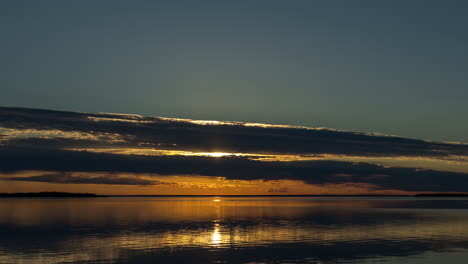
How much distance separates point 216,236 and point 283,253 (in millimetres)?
17686

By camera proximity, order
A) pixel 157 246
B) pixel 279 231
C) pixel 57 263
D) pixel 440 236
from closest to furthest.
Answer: pixel 57 263, pixel 157 246, pixel 440 236, pixel 279 231

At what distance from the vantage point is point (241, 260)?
44688 millimetres

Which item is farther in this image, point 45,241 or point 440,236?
point 440,236

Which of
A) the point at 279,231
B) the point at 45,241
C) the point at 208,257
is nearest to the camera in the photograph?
the point at 208,257

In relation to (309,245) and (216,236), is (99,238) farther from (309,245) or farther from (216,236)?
(309,245)

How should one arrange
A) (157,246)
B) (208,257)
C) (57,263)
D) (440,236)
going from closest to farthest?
(57,263)
(208,257)
(157,246)
(440,236)

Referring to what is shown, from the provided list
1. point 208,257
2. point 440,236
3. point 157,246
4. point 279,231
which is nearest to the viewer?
point 208,257

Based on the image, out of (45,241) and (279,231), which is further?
(279,231)

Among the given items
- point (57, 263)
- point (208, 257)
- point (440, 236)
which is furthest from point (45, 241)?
point (440, 236)

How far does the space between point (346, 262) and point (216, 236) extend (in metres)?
24.5

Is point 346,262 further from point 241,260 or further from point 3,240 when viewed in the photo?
point 3,240

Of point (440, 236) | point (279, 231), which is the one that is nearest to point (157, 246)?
point (279, 231)

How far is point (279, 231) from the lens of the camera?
243 feet

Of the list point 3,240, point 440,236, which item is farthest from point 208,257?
point 440,236
